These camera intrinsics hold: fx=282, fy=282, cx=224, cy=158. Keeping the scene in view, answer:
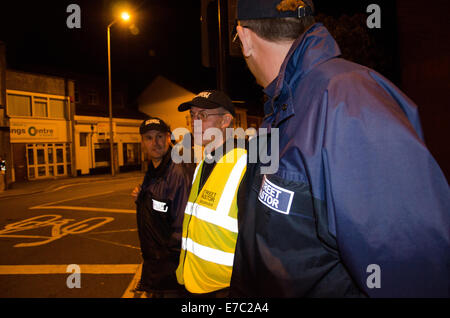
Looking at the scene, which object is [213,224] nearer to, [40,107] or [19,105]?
[19,105]

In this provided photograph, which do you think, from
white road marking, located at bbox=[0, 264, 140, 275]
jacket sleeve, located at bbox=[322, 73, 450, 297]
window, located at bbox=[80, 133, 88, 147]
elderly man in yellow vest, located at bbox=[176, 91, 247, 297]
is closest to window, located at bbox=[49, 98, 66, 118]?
window, located at bbox=[80, 133, 88, 147]

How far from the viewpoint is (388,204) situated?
698 millimetres

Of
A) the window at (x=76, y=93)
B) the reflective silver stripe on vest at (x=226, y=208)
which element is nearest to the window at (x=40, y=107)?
the window at (x=76, y=93)

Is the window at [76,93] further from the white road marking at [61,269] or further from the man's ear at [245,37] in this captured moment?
the man's ear at [245,37]

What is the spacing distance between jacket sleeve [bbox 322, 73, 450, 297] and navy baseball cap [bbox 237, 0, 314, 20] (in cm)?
52

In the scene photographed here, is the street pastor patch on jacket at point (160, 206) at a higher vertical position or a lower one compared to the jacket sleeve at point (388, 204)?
lower

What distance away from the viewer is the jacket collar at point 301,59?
97 cm

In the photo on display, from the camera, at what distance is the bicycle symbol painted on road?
676cm

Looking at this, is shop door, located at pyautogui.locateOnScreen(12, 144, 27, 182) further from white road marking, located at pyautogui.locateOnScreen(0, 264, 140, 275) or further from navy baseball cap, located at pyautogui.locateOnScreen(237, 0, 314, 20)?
navy baseball cap, located at pyautogui.locateOnScreen(237, 0, 314, 20)

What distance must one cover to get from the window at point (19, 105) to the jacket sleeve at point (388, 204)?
22.4 m

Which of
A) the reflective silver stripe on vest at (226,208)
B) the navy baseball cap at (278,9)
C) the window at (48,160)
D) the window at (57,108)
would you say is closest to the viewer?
the navy baseball cap at (278,9)

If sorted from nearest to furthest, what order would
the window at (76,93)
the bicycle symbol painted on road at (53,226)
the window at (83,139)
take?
the bicycle symbol painted on road at (53,226)
the window at (83,139)
the window at (76,93)

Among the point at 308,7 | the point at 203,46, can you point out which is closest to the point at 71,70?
the point at 203,46

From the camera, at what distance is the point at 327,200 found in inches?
31.5
